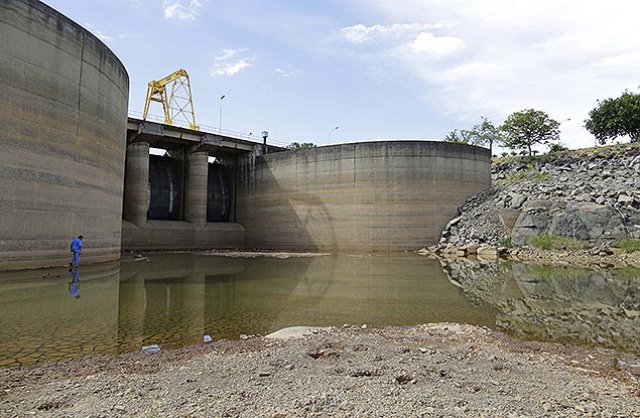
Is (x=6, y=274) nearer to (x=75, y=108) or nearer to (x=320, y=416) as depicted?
(x=75, y=108)

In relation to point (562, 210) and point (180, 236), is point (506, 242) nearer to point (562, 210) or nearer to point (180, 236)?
point (562, 210)

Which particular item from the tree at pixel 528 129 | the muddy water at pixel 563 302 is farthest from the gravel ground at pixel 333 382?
the tree at pixel 528 129

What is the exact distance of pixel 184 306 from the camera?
9.86 metres

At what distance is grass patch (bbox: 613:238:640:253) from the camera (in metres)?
22.2

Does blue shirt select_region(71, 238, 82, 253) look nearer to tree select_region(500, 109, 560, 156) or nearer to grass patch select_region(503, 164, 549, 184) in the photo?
grass patch select_region(503, 164, 549, 184)

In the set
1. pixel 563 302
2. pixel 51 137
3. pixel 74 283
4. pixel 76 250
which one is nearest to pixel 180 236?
pixel 76 250

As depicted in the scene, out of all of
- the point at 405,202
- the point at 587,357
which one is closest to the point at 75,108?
the point at 587,357

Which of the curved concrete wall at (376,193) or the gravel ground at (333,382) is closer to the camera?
the gravel ground at (333,382)

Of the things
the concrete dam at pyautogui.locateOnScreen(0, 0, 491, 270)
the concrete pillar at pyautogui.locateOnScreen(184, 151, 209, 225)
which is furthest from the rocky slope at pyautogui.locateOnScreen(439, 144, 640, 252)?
the concrete pillar at pyautogui.locateOnScreen(184, 151, 209, 225)

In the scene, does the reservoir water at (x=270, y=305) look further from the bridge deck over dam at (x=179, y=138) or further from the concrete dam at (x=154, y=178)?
the bridge deck over dam at (x=179, y=138)

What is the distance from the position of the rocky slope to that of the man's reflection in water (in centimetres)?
2065

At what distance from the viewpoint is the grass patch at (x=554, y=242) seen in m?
24.3

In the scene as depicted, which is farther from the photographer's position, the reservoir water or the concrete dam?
the concrete dam

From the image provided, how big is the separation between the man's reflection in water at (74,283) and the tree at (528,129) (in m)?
44.5
